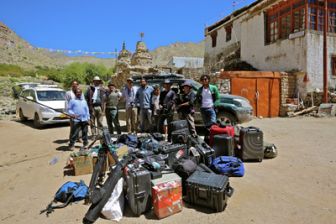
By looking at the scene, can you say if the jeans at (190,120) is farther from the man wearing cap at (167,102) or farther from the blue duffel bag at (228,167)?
the blue duffel bag at (228,167)

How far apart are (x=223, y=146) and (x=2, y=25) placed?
82.8 metres

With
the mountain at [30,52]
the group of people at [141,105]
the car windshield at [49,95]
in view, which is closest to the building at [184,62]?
the mountain at [30,52]

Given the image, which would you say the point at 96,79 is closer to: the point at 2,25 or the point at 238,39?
the point at 238,39

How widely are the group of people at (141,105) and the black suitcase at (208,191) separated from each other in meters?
2.81

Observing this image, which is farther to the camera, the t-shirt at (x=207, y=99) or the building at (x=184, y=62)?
the building at (x=184, y=62)

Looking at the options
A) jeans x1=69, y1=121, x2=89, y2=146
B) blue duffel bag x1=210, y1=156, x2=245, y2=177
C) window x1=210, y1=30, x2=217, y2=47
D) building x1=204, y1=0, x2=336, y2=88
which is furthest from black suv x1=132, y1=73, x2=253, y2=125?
window x1=210, y1=30, x2=217, y2=47

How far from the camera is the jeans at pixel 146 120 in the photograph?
7688mm

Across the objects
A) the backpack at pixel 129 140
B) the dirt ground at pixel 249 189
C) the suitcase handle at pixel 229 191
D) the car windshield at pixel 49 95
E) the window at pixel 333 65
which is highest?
the window at pixel 333 65

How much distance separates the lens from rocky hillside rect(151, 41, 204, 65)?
89550 mm

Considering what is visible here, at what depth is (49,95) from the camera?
11.8 meters

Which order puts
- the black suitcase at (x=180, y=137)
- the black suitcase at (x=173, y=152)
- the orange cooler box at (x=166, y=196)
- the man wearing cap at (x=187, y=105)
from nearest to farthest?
1. the orange cooler box at (x=166, y=196)
2. the black suitcase at (x=173, y=152)
3. the black suitcase at (x=180, y=137)
4. the man wearing cap at (x=187, y=105)

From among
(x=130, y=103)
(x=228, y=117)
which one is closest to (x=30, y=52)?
(x=130, y=103)

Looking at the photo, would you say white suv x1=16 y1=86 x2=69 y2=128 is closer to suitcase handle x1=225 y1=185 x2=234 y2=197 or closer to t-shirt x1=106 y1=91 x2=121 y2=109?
t-shirt x1=106 y1=91 x2=121 y2=109

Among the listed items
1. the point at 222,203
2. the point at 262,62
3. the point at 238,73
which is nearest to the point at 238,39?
the point at 262,62
